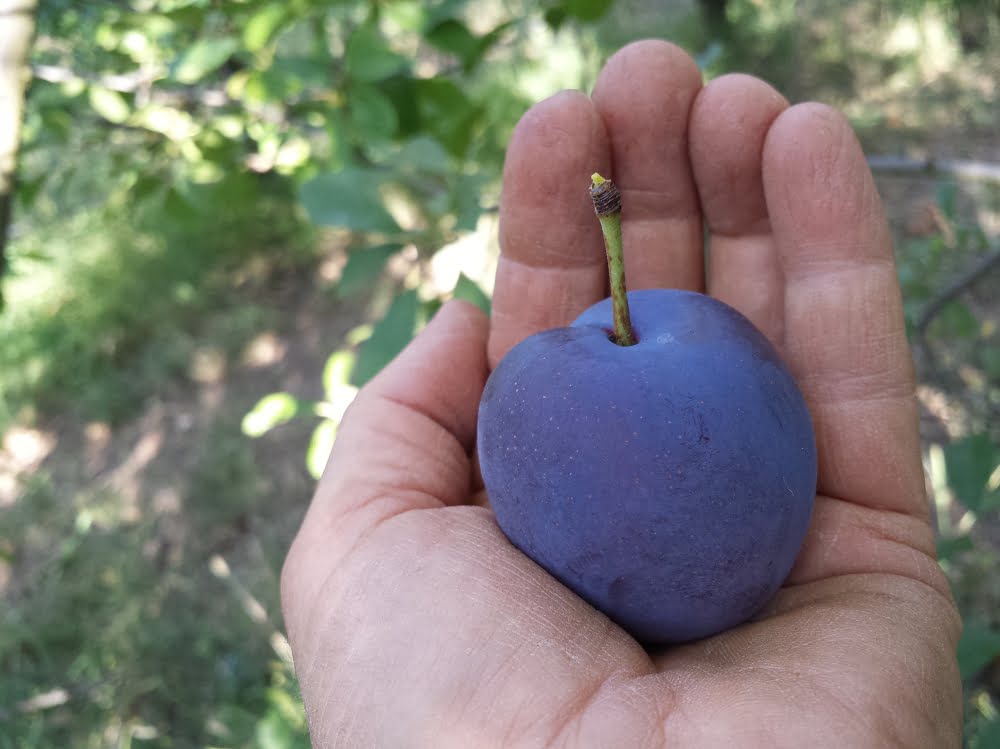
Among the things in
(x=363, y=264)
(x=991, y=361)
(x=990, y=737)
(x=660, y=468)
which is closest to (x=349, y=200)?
(x=363, y=264)

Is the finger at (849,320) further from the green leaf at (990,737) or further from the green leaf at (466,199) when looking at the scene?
the green leaf at (466,199)

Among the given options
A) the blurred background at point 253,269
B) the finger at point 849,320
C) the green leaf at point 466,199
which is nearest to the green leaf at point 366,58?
the blurred background at point 253,269

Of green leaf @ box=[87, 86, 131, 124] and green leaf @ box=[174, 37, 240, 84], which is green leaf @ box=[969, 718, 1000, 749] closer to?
green leaf @ box=[174, 37, 240, 84]

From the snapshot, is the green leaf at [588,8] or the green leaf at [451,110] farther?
the green leaf at [451,110]

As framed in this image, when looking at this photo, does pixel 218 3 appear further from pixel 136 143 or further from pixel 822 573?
pixel 822 573

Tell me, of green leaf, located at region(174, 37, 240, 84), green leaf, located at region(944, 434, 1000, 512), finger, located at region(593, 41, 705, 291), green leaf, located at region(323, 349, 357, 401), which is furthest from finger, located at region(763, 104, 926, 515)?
green leaf, located at region(174, 37, 240, 84)

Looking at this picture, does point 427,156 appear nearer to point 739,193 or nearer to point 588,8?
point 588,8
